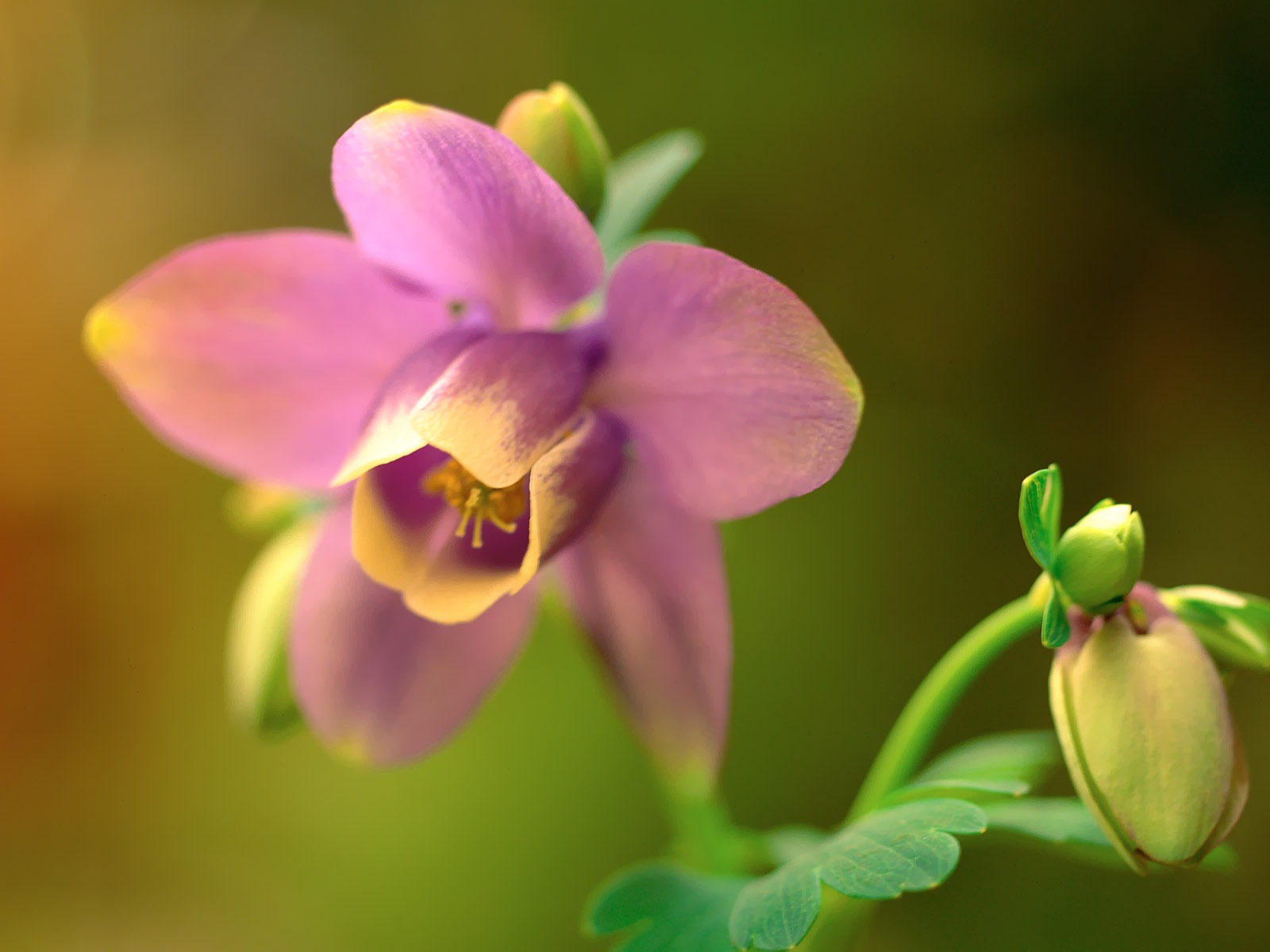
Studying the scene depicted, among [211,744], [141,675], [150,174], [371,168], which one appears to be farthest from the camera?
[150,174]

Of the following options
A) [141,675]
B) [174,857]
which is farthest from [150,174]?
[174,857]

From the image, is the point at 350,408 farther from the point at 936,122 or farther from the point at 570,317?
the point at 936,122

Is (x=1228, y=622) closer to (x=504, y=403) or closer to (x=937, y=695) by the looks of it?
(x=937, y=695)

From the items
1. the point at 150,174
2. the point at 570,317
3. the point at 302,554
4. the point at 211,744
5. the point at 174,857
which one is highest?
the point at 150,174

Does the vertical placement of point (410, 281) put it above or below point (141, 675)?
above

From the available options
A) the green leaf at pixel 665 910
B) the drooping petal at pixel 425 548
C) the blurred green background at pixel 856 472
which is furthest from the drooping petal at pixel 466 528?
the blurred green background at pixel 856 472

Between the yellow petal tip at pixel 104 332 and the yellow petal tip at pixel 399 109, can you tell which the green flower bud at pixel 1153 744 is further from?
the yellow petal tip at pixel 104 332

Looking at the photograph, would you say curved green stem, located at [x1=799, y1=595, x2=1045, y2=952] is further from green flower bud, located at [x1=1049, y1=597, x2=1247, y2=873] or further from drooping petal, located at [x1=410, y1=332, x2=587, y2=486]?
drooping petal, located at [x1=410, y1=332, x2=587, y2=486]
